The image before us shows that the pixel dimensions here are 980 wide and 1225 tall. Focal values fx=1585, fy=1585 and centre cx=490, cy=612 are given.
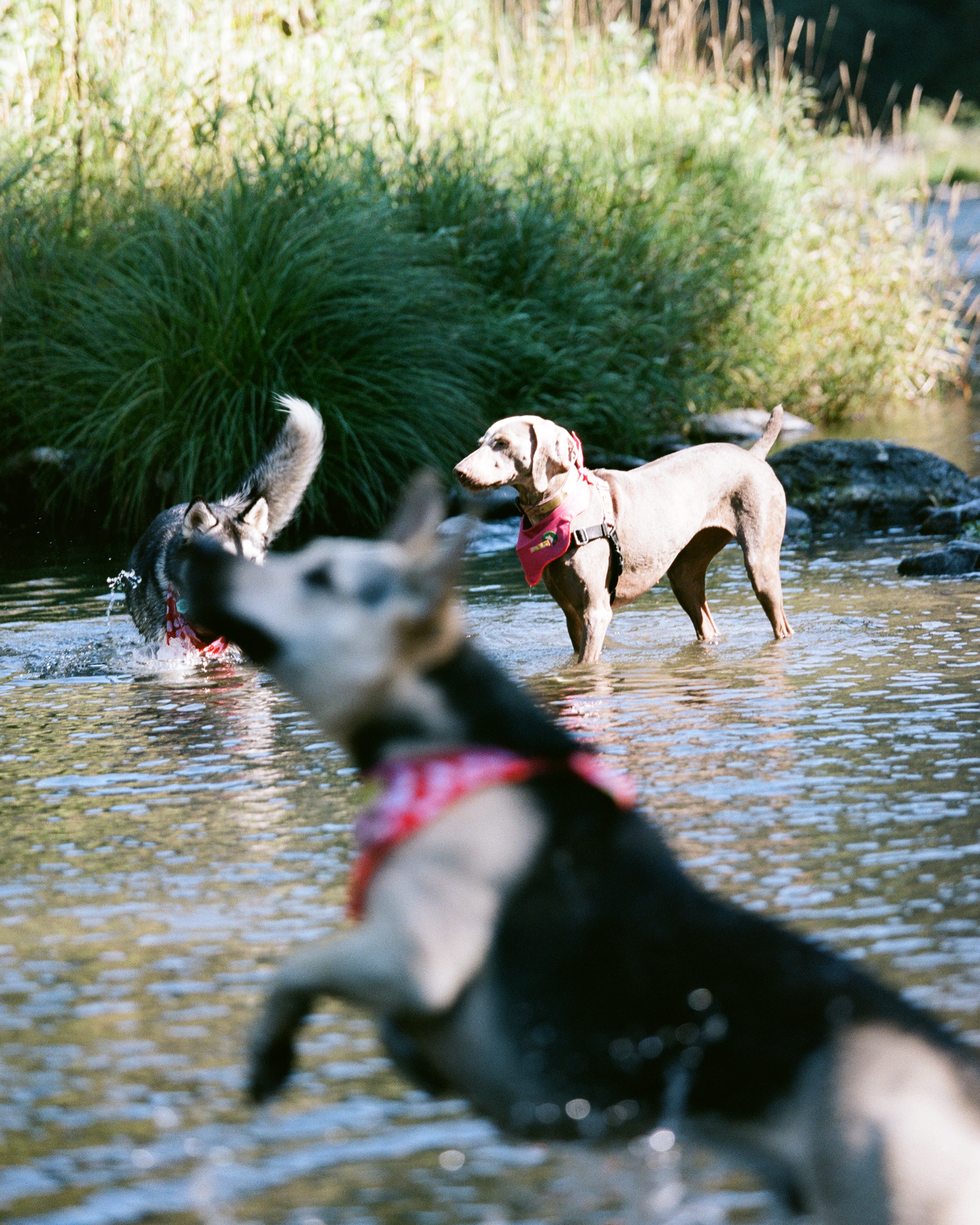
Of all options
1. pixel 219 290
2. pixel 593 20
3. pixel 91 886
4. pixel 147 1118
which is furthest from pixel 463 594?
pixel 593 20

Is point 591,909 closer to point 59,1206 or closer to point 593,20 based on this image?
point 59,1206

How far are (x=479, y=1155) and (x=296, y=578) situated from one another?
3.72ft

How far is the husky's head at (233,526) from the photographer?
7.29m

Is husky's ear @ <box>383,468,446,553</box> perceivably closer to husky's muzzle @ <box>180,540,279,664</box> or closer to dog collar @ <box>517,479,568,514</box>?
husky's muzzle @ <box>180,540,279,664</box>

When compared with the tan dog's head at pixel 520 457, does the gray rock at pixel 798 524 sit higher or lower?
lower

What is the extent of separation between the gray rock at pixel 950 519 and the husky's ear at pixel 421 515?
788cm

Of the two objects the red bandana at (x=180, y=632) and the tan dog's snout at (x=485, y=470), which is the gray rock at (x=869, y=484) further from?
the red bandana at (x=180, y=632)

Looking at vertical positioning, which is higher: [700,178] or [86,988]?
[700,178]

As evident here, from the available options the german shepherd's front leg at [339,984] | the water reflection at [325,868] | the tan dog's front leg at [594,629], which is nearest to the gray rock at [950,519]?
the water reflection at [325,868]

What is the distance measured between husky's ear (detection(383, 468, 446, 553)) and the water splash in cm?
561

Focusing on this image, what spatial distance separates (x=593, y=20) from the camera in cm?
1559

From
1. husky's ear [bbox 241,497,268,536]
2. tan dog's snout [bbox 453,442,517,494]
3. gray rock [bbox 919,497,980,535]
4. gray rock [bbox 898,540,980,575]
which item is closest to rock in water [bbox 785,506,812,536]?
gray rock [bbox 919,497,980,535]

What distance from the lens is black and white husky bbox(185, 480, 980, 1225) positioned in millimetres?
2199

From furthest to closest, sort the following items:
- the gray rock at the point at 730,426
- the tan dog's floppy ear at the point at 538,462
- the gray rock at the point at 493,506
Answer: the gray rock at the point at 730,426 < the gray rock at the point at 493,506 < the tan dog's floppy ear at the point at 538,462
